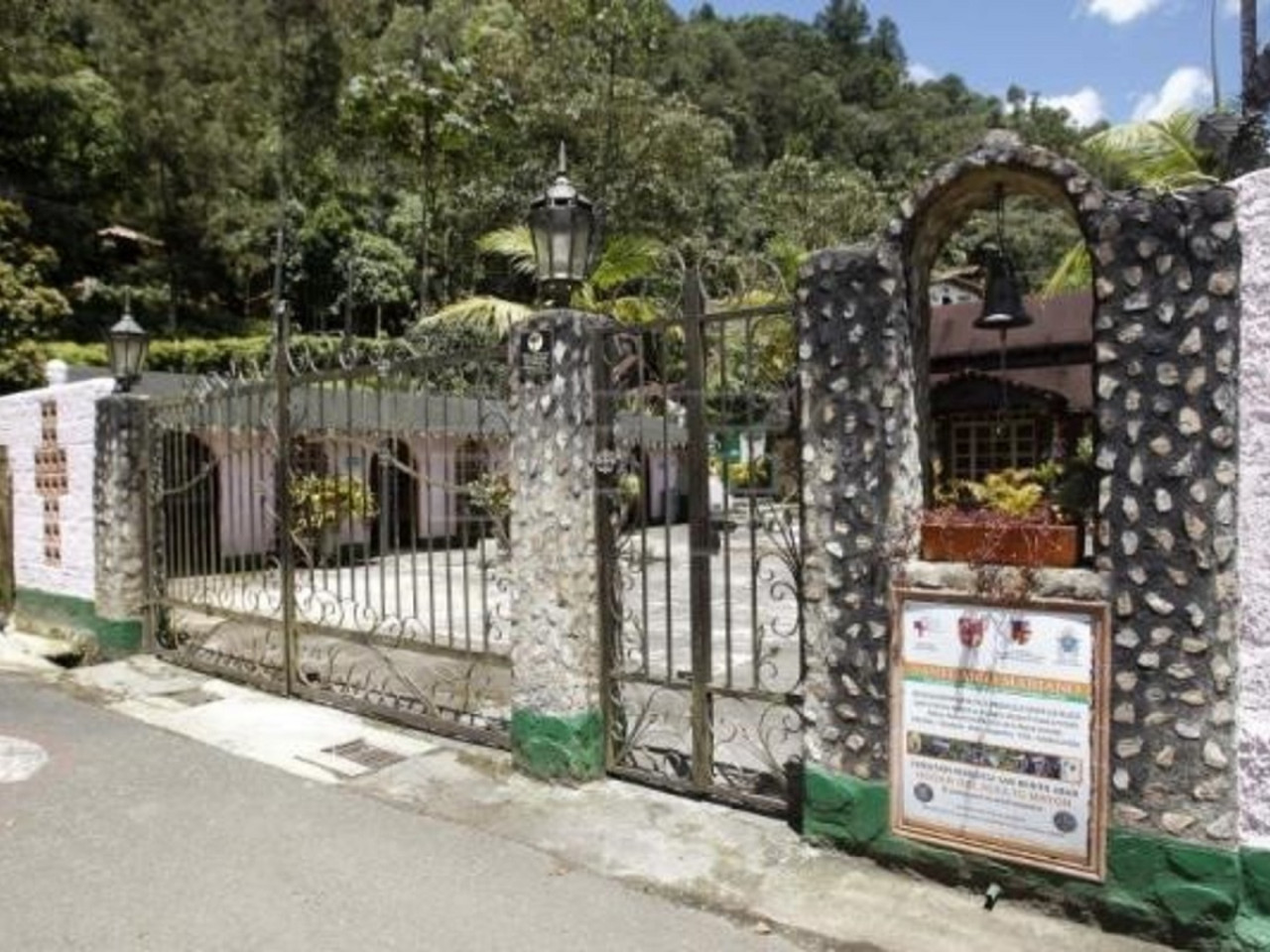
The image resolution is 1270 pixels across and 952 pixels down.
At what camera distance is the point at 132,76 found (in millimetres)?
26797

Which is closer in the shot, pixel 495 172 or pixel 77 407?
pixel 77 407

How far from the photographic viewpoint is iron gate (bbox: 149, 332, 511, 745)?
6285mm

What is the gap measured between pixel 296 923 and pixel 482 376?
291 cm

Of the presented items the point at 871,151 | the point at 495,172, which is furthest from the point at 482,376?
the point at 871,151

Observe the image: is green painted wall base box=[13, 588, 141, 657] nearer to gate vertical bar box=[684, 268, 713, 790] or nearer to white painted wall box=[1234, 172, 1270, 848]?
gate vertical bar box=[684, 268, 713, 790]

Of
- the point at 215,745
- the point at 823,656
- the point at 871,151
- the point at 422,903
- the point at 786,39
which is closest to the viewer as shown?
the point at 422,903

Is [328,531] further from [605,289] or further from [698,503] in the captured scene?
[605,289]

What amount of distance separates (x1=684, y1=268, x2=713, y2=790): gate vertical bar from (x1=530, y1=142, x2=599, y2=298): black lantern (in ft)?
2.86

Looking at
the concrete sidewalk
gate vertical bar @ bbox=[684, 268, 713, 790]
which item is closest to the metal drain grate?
the concrete sidewalk

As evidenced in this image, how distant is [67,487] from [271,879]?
643cm

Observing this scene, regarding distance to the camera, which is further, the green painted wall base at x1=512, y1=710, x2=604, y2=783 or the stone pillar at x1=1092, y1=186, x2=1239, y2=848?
the green painted wall base at x1=512, y1=710, x2=604, y2=783

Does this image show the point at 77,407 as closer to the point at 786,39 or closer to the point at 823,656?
the point at 823,656

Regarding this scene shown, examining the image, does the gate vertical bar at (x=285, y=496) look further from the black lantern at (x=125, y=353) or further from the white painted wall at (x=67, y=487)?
the white painted wall at (x=67, y=487)

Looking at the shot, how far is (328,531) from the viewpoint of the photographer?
725 centimetres
